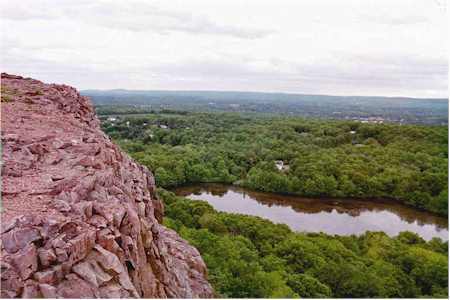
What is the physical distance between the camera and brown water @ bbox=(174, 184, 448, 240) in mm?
32688

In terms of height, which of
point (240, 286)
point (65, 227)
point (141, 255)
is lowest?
point (240, 286)

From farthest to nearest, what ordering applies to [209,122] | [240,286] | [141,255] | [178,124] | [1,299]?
[209,122] → [178,124] → [240,286] → [141,255] → [1,299]

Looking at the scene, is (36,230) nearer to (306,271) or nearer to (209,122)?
(306,271)

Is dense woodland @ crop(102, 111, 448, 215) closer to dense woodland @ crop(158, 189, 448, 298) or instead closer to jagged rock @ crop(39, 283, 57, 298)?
dense woodland @ crop(158, 189, 448, 298)

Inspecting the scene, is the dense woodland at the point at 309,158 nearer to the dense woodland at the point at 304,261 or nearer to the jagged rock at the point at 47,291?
the dense woodland at the point at 304,261

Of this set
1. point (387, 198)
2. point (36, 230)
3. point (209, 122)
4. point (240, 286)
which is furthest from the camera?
point (209, 122)

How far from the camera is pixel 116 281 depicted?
16.7 feet

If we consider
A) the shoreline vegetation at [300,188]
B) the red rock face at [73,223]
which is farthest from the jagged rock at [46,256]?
the shoreline vegetation at [300,188]

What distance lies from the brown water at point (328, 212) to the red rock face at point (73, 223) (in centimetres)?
2443

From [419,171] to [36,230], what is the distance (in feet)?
148

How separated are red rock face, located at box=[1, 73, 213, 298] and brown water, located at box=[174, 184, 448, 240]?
2443 cm

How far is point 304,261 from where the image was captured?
19516 mm

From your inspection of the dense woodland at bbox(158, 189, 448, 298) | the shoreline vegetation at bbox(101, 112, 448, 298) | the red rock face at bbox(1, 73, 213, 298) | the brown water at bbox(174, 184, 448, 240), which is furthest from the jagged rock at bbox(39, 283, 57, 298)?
the brown water at bbox(174, 184, 448, 240)

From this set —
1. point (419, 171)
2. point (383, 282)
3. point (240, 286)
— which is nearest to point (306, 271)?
point (383, 282)
